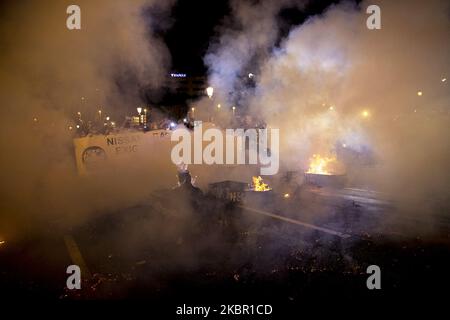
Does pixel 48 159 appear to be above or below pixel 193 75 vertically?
below

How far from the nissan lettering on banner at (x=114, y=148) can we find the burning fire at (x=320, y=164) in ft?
19.5

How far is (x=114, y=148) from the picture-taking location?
7.98 meters

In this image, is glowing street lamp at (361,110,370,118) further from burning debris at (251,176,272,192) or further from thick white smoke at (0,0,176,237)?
thick white smoke at (0,0,176,237)

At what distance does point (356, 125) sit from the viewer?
50.1 feet

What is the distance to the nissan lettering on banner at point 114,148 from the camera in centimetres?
744

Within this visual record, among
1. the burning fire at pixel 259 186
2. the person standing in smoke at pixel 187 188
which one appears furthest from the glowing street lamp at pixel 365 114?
the person standing in smoke at pixel 187 188

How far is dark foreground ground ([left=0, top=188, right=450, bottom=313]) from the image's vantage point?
3516mm

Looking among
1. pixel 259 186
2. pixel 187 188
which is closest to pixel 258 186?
pixel 259 186

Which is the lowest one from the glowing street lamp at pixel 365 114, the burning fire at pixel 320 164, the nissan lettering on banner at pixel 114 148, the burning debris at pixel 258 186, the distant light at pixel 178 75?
the burning debris at pixel 258 186

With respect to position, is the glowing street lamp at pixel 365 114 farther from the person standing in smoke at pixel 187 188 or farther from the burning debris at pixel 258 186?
the person standing in smoke at pixel 187 188

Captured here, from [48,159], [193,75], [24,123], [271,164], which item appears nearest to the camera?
[24,123]
